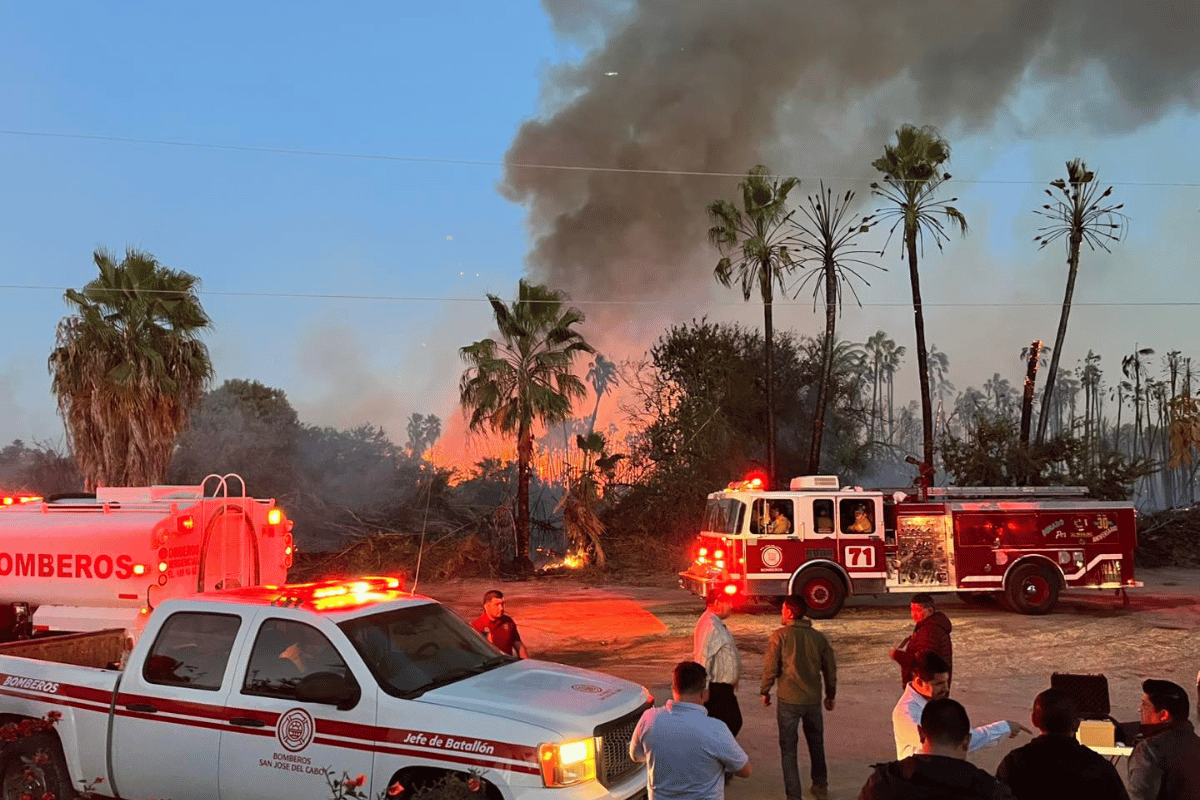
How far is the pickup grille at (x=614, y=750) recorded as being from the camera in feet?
15.7

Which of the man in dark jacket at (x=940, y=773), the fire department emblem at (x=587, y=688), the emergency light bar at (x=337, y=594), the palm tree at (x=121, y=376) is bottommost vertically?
the fire department emblem at (x=587, y=688)

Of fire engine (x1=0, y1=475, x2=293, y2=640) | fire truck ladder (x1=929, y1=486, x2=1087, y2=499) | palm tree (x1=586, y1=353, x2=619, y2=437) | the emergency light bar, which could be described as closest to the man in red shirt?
the emergency light bar

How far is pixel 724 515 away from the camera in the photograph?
56.4ft

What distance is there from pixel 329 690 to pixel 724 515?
12.9 m

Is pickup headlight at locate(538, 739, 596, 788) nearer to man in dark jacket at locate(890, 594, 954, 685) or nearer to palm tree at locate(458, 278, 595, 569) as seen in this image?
man in dark jacket at locate(890, 594, 954, 685)

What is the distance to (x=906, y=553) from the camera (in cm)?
1692

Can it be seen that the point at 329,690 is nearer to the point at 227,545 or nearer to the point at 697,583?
the point at 227,545

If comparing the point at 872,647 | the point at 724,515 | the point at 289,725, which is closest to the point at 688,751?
the point at 289,725

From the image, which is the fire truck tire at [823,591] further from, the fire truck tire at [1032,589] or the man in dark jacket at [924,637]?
the man in dark jacket at [924,637]

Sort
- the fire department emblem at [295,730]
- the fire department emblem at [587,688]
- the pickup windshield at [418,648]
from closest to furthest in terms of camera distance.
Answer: the fire department emblem at [295,730] < the pickup windshield at [418,648] < the fire department emblem at [587,688]

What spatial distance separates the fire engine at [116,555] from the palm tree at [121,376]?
8948mm

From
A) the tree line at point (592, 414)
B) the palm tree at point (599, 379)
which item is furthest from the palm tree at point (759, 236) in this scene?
the palm tree at point (599, 379)

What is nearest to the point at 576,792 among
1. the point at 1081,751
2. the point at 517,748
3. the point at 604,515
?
the point at 517,748

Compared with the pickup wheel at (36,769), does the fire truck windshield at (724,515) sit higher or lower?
higher
